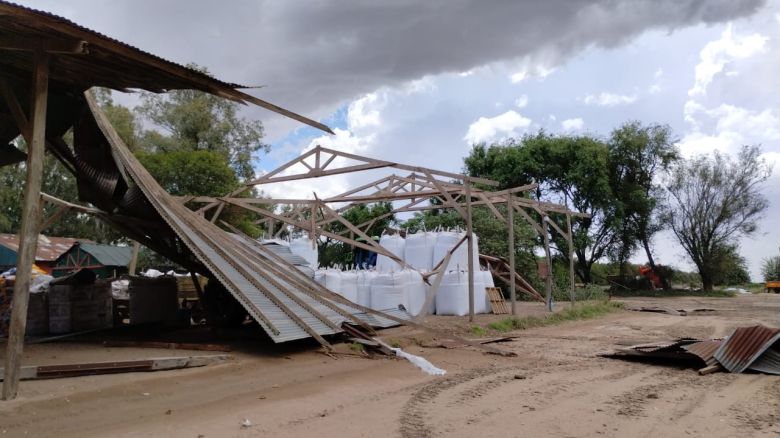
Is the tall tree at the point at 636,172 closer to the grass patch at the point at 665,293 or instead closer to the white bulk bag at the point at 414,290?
the grass patch at the point at 665,293

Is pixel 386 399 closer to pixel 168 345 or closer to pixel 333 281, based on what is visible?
pixel 168 345

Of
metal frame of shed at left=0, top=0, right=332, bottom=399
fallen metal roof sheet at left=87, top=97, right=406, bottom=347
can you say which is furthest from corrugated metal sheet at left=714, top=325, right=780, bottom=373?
metal frame of shed at left=0, top=0, right=332, bottom=399

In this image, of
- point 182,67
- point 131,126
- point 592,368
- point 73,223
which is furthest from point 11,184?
point 592,368

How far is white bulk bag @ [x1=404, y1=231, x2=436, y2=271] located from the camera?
603 inches

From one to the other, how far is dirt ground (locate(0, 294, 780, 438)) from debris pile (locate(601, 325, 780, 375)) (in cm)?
33

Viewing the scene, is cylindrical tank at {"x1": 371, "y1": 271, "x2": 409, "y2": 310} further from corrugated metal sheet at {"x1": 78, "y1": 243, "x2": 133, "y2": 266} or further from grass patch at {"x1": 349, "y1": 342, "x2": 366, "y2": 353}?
corrugated metal sheet at {"x1": 78, "y1": 243, "x2": 133, "y2": 266}

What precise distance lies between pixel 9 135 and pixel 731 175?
35525mm

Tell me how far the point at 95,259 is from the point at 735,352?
78.7ft

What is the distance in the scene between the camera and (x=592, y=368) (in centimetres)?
757

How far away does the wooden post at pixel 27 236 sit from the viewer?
518cm

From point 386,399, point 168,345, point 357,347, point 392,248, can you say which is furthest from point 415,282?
point 386,399

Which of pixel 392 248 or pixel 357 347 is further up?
pixel 392 248

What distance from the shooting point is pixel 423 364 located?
743cm

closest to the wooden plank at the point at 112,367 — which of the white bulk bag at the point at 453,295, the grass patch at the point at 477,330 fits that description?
the grass patch at the point at 477,330
